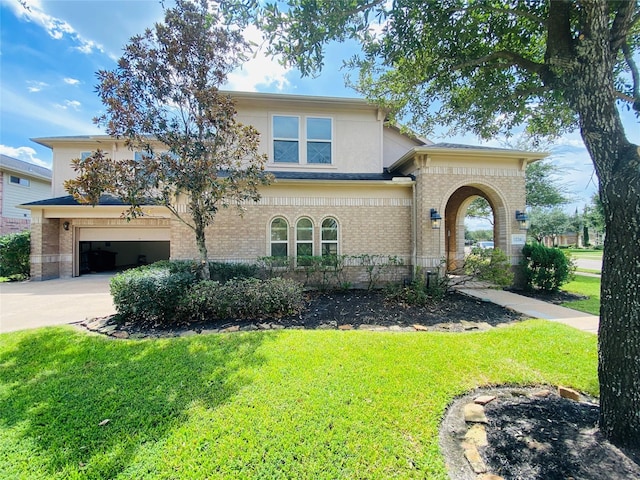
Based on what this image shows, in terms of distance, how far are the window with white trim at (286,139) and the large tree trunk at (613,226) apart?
946 cm

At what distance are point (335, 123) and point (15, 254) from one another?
15865 mm

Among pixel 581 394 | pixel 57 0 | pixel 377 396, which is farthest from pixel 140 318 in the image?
pixel 581 394

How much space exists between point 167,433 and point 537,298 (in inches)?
418

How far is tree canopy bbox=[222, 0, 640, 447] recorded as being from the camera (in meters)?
2.45

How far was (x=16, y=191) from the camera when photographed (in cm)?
1758

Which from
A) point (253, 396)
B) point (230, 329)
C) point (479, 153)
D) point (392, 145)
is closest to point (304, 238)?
point (230, 329)

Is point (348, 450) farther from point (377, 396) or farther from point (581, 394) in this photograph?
point (581, 394)

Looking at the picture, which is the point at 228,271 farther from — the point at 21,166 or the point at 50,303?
the point at 21,166

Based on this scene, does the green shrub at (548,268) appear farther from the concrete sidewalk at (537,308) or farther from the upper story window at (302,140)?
the upper story window at (302,140)

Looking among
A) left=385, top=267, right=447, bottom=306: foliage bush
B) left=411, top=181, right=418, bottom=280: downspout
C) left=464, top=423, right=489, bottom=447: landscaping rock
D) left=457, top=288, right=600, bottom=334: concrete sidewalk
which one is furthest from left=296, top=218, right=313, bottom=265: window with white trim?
left=464, top=423, right=489, bottom=447: landscaping rock

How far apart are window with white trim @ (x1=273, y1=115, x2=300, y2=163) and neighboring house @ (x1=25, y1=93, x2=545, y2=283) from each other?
0.04 m

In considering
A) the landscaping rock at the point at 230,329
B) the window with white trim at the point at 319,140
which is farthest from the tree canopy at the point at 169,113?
the window with white trim at the point at 319,140

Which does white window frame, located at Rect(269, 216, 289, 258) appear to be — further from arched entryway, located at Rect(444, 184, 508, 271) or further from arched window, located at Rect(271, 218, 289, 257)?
arched entryway, located at Rect(444, 184, 508, 271)

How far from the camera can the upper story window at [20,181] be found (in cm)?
1734
